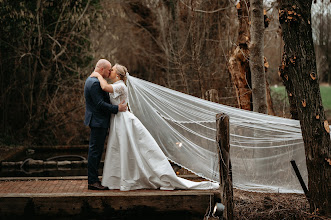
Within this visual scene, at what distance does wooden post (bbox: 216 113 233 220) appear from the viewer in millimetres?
5402

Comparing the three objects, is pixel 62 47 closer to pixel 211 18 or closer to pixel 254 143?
pixel 211 18

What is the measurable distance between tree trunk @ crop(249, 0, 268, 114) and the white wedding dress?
204 cm

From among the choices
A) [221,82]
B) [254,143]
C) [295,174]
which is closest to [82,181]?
[254,143]

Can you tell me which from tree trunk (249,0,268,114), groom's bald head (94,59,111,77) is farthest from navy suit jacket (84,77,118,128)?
tree trunk (249,0,268,114)

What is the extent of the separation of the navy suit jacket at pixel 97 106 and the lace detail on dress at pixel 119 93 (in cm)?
10

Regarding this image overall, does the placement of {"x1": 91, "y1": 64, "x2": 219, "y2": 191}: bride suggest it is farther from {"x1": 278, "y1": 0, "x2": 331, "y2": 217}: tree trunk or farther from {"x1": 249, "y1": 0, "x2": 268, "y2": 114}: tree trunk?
{"x1": 249, "y1": 0, "x2": 268, "y2": 114}: tree trunk

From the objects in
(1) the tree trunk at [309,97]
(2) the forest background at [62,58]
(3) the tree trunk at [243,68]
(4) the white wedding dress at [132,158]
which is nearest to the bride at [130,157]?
(4) the white wedding dress at [132,158]

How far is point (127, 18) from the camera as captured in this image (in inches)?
664

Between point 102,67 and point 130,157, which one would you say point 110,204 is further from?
point 102,67

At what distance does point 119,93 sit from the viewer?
5793mm

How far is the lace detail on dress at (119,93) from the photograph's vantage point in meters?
5.74

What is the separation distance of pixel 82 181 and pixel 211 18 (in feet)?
23.7

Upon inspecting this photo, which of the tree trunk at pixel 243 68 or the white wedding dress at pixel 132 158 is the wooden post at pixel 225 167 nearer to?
the white wedding dress at pixel 132 158

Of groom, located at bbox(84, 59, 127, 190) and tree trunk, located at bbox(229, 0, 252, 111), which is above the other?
tree trunk, located at bbox(229, 0, 252, 111)
